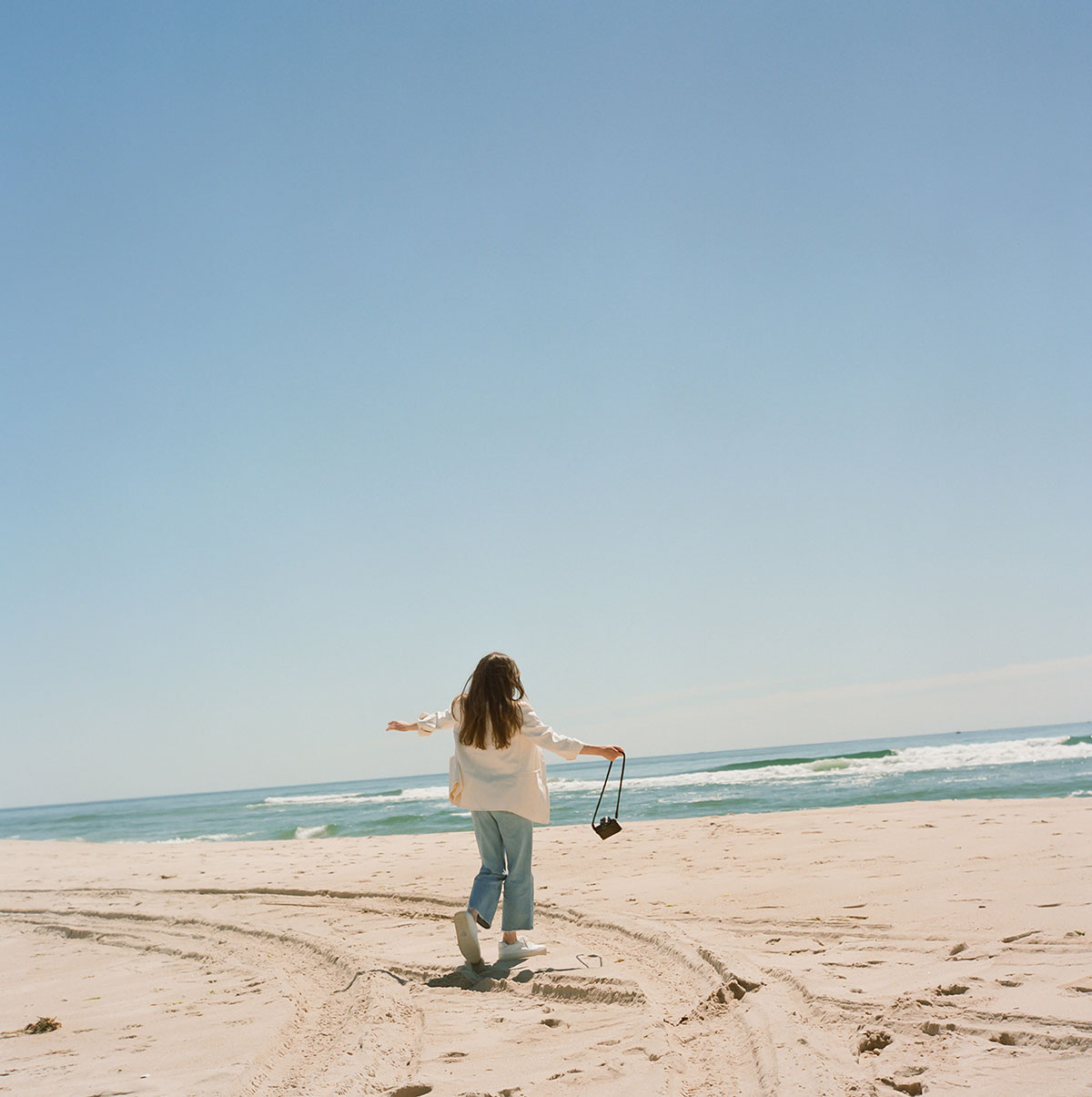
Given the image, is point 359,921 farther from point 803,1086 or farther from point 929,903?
point 803,1086

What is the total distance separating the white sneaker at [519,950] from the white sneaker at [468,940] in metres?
0.27

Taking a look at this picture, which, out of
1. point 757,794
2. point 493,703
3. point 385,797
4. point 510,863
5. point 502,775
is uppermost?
point 493,703

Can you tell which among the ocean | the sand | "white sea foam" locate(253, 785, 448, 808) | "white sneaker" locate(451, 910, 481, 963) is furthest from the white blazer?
"white sea foam" locate(253, 785, 448, 808)

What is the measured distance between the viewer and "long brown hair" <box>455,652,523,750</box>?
5230 mm

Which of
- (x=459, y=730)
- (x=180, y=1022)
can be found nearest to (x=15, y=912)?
(x=180, y=1022)

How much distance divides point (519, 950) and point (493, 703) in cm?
146

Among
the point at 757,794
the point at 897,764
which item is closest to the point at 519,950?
the point at 757,794

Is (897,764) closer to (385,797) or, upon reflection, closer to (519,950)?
(385,797)

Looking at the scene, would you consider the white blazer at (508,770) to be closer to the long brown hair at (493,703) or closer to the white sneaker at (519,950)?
the long brown hair at (493,703)

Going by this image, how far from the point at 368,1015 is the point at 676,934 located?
208 centimetres

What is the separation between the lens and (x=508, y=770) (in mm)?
5328

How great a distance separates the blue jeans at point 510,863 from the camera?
5.34 meters

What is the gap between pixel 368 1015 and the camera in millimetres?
4145

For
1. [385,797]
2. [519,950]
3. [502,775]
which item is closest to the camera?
[519,950]
